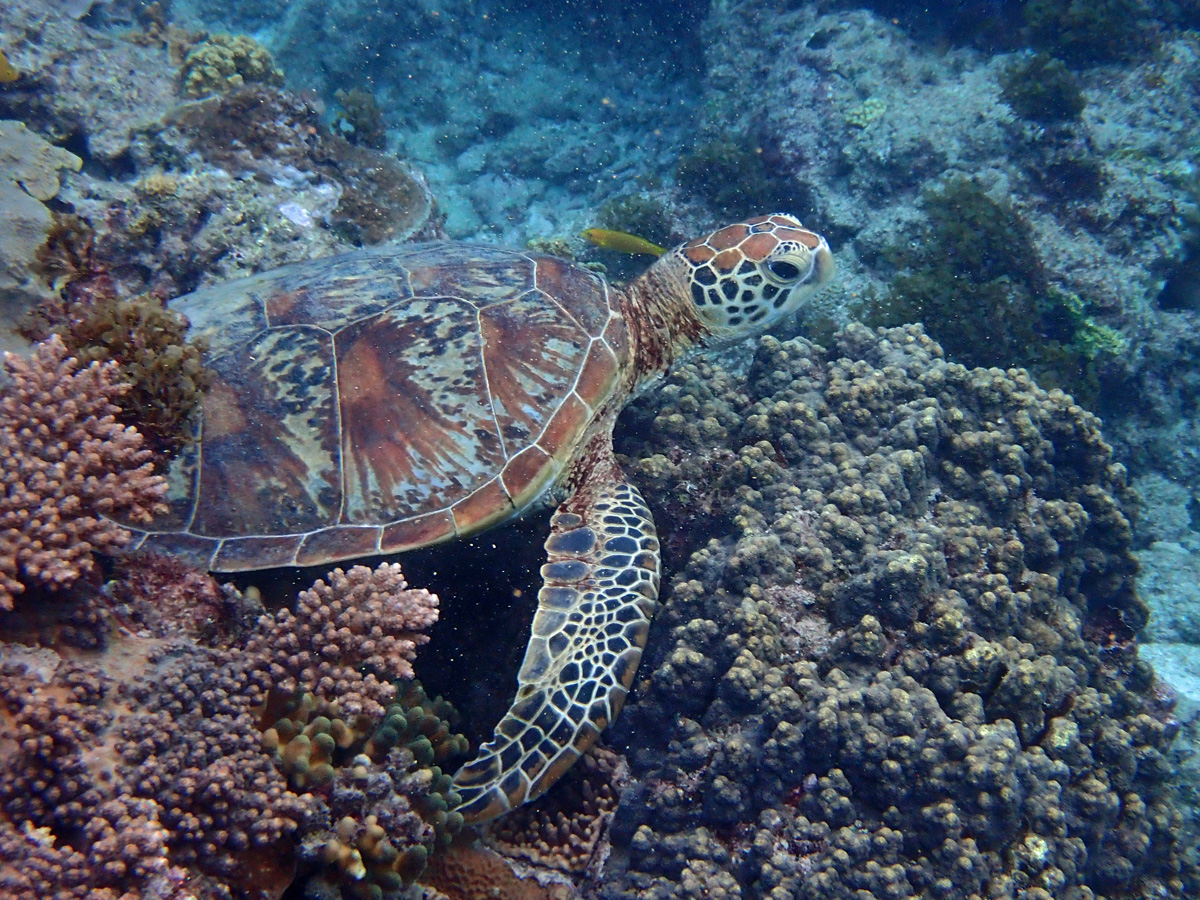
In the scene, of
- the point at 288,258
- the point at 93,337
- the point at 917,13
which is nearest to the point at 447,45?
the point at 917,13

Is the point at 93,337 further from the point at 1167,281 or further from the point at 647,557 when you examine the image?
the point at 1167,281

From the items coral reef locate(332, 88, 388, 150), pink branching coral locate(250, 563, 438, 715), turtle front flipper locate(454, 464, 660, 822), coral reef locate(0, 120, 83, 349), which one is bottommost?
turtle front flipper locate(454, 464, 660, 822)

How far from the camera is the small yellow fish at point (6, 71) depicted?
4.99 meters

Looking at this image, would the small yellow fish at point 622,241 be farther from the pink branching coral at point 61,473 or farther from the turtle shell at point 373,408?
the pink branching coral at point 61,473

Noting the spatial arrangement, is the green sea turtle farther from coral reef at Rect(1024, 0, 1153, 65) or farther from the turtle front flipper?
coral reef at Rect(1024, 0, 1153, 65)

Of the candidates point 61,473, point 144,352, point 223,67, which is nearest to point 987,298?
point 144,352

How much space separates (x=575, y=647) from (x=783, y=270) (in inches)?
96.9

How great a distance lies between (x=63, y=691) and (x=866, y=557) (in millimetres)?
2638

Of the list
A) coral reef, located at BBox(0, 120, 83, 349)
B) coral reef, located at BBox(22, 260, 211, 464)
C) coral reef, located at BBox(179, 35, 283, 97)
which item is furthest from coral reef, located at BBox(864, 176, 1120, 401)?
coral reef, located at BBox(179, 35, 283, 97)

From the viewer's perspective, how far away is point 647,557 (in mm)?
2945

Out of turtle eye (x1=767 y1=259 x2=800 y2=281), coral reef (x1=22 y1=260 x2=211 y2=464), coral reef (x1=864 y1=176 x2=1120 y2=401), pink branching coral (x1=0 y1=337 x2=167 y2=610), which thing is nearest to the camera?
pink branching coral (x1=0 y1=337 x2=167 y2=610)

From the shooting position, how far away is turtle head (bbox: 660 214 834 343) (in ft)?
11.9

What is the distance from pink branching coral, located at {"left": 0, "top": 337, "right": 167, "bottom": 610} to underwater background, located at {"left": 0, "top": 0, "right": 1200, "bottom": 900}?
13 millimetres

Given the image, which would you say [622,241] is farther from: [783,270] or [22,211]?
[22,211]
